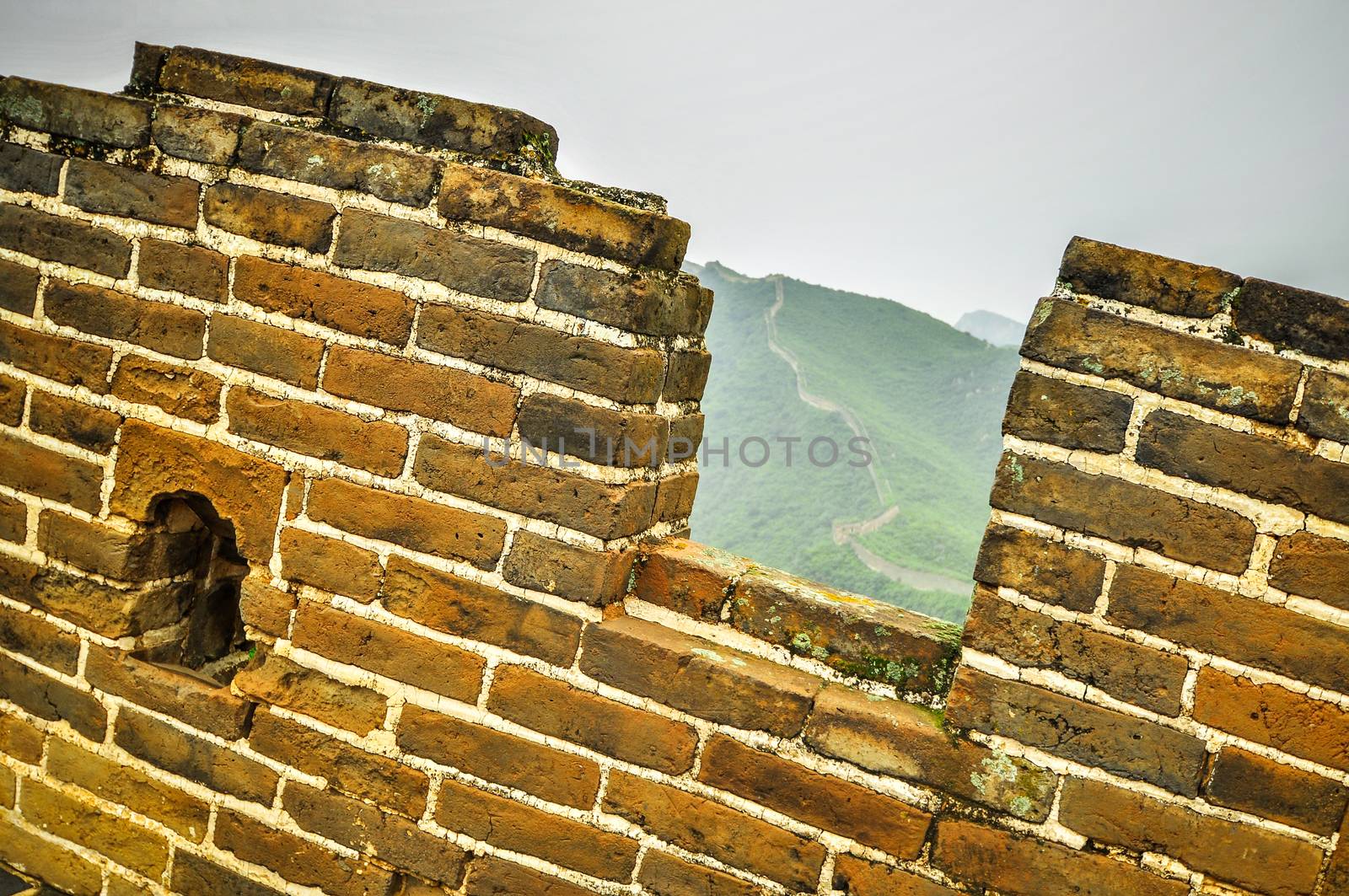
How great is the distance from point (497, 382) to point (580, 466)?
23 cm

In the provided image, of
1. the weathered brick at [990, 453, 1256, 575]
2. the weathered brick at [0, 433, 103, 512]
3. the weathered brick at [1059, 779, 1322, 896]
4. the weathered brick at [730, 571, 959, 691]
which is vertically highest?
the weathered brick at [990, 453, 1256, 575]

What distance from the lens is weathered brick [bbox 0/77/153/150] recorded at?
1801 millimetres

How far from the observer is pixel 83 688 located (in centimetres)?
196

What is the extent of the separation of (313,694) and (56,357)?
0.96 m

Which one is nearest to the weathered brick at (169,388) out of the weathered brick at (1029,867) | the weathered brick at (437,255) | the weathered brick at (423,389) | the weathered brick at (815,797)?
the weathered brick at (423,389)

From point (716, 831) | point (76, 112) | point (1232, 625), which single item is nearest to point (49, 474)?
point (76, 112)

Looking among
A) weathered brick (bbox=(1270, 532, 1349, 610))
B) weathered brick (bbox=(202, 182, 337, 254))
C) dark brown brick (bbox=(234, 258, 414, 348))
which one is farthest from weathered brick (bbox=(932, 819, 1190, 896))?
weathered brick (bbox=(202, 182, 337, 254))

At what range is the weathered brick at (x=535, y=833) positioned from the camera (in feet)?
5.55

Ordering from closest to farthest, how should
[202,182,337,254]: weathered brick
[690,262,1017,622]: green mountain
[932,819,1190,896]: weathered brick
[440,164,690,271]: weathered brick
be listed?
[932,819,1190,896]: weathered brick → [440,164,690,271]: weathered brick → [202,182,337,254]: weathered brick → [690,262,1017,622]: green mountain

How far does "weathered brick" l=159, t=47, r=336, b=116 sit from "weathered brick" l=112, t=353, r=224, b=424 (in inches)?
23.0

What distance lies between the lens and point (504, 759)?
1715 mm

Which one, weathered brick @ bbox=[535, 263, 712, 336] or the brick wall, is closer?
the brick wall

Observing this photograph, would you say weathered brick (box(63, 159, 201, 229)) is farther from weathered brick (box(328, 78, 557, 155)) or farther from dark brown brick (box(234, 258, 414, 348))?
weathered brick (box(328, 78, 557, 155))

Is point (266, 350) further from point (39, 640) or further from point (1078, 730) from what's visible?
point (1078, 730)
